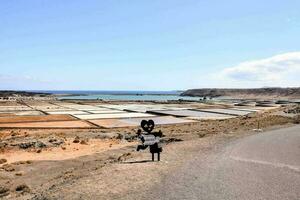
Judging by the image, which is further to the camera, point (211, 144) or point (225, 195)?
point (211, 144)

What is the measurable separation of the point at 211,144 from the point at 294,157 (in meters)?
5.36

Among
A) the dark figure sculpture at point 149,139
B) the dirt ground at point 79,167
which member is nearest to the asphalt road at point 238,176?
the dirt ground at point 79,167

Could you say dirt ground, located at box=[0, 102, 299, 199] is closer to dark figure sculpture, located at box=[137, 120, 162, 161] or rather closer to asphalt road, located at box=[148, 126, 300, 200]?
dark figure sculpture, located at box=[137, 120, 162, 161]

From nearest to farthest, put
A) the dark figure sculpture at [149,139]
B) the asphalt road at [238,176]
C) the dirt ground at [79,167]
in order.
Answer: the asphalt road at [238,176] → the dirt ground at [79,167] → the dark figure sculpture at [149,139]

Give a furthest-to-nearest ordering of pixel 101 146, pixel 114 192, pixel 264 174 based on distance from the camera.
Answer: pixel 101 146 < pixel 264 174 < pixel 114 192

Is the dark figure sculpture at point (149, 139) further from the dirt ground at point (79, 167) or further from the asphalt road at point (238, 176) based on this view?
the asphalt road at point (238, 176)

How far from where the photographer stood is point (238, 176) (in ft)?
44.1

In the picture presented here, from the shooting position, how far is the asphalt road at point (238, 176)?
11.1 meters

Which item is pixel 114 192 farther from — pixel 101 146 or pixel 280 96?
pixel 280 96

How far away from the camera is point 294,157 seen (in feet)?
58.5

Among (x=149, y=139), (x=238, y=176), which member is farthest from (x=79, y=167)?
(x=238, y=176)

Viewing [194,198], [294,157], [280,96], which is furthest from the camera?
[280,96]

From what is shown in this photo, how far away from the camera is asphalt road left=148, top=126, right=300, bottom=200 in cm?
1107

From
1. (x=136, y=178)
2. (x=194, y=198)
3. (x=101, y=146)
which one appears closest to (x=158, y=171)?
(x=136, y=178)
